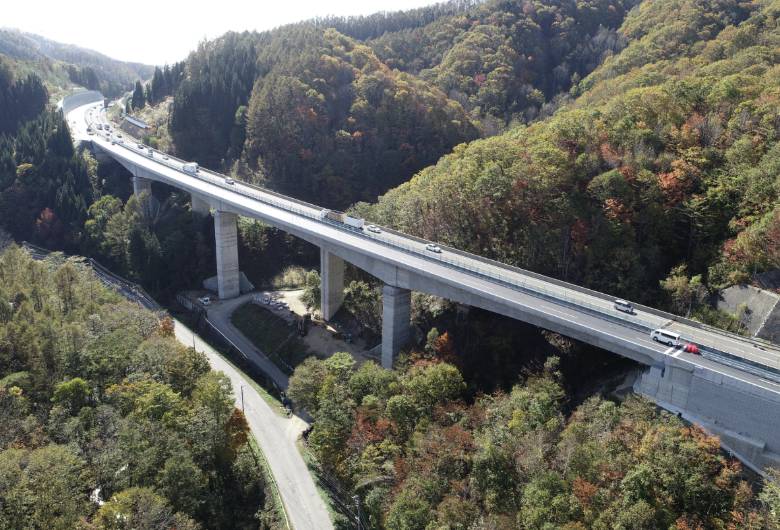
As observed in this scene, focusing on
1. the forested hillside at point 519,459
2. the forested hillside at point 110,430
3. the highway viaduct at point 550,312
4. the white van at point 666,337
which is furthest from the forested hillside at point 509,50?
the forested hillside at point 110,430

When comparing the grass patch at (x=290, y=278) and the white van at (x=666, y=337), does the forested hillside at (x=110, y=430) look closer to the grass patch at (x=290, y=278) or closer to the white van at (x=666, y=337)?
the grass patch at (x=290, y=278)

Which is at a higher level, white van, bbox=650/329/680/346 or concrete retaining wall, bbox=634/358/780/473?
white van, bbox=650/329/680/346

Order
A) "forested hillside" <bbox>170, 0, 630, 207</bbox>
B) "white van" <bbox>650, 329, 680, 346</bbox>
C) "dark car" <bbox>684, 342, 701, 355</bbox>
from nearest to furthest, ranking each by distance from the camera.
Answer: "dark car" <bbox>684, 342, 701, 355</bbox>, "white van" <bbox>650, 329, 680, 346</bbox>, "forested hillside" <bbox>170, 0, 630, 207</bbox>

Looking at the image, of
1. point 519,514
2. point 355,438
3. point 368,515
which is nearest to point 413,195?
point 355,438

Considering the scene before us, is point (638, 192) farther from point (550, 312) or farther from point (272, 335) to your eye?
point (272, 335)

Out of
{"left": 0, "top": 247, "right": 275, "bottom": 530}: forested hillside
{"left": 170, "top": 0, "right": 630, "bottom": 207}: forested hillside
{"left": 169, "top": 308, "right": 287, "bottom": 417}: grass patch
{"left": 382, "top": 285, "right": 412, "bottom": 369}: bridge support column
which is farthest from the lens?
{"left": 170, "top": 0, "right": 630, "bottom": 207}: forested hillside

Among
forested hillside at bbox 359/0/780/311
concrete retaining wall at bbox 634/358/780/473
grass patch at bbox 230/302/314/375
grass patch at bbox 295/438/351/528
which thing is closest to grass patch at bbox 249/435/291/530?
grass patch at bbox 295/438/351/528

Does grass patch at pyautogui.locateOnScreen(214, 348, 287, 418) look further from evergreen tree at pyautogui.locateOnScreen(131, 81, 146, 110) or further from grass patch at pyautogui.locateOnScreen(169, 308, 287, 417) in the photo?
evergreen tree at pyautogui.locateOnScreen(131, 81, 146, 110)
